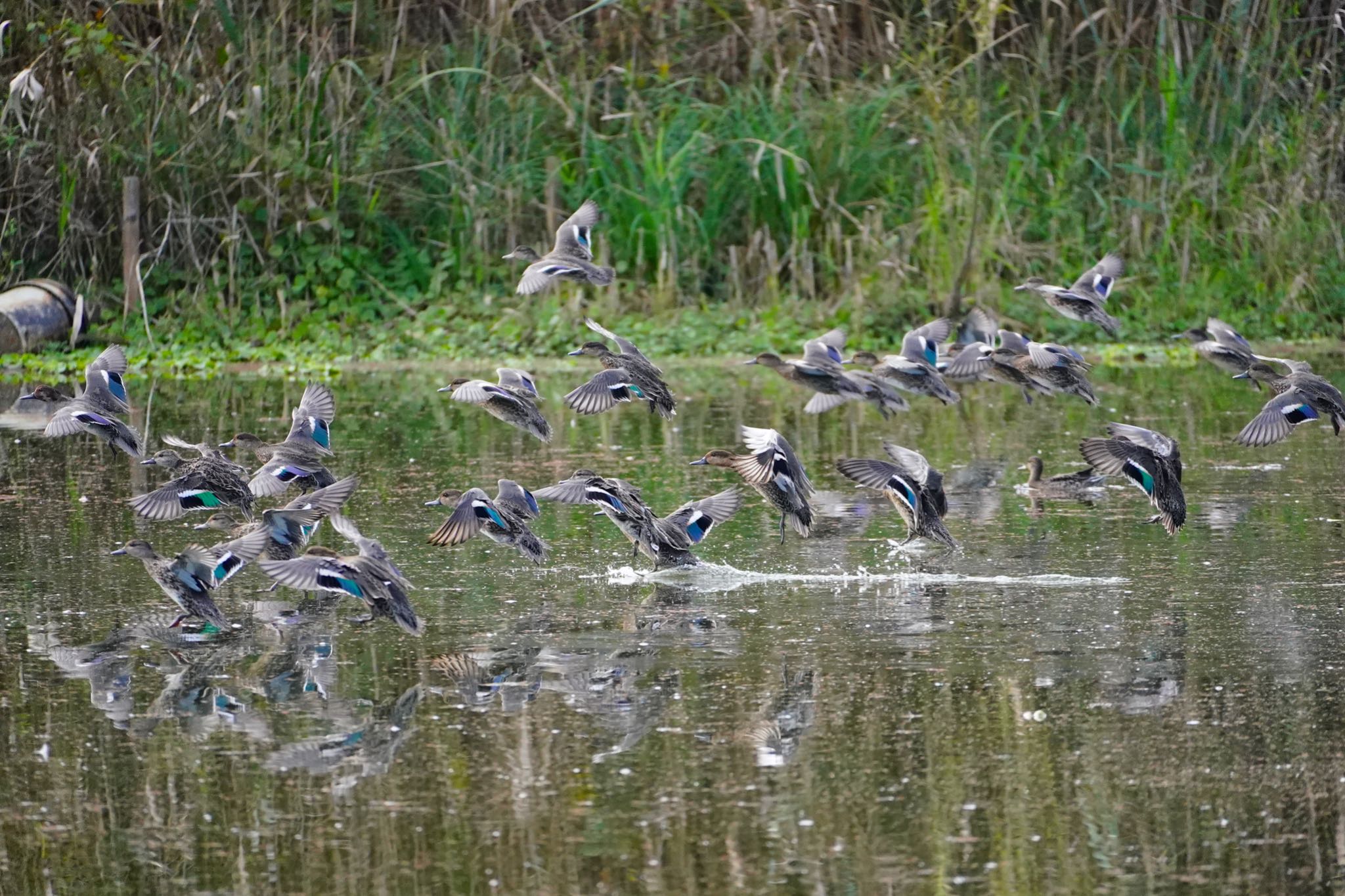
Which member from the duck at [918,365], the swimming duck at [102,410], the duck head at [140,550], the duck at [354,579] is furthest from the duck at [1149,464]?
the swimming duck at [102,410]

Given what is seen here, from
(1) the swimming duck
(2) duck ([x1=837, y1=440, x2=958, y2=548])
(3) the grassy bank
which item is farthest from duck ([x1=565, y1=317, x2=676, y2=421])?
(3) the grassy bank

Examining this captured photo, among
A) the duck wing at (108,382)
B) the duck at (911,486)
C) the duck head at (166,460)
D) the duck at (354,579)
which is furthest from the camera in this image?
the duck wing at (108,382)

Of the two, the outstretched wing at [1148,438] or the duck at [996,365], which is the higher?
the duck at [996,365]

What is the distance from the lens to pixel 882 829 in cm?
428

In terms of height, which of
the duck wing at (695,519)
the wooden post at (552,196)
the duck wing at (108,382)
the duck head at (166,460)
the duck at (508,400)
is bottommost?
the duck wing at (695,519)

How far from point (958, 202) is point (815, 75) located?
268 cm

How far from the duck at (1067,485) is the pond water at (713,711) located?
0.16 metres

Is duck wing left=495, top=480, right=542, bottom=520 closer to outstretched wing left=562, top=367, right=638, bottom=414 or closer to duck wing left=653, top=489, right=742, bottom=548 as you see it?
duck wing left=653, top=489, right=742, bottom=548

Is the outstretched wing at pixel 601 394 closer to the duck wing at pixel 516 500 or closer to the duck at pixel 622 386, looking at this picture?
the duck at pixel 622 386

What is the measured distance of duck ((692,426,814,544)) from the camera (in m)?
7.68

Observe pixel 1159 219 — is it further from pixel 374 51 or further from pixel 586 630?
pixel 586 630

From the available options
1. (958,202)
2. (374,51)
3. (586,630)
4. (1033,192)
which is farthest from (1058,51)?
(586,630)

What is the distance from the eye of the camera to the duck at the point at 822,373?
31.6 feet

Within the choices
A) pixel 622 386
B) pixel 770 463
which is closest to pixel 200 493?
pixel 622 386
